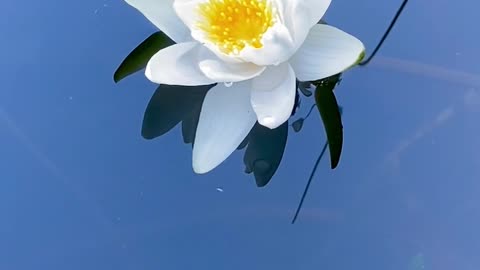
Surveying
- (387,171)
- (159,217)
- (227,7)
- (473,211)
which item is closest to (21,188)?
(159,217)

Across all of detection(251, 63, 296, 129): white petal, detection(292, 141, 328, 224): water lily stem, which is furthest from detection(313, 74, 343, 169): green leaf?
detection(251, 63, 296, 129): white petal

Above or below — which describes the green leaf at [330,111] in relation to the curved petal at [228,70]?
below

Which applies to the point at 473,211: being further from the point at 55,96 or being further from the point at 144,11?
the point at 55,96

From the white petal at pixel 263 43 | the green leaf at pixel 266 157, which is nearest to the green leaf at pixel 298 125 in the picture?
the green leaf at pixel 266 157

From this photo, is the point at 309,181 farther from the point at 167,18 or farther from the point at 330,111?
the point at 167,18

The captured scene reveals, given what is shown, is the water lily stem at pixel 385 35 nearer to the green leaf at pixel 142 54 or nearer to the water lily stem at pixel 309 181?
the water lily stem at pixel 309 181

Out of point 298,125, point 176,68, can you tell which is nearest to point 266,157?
point 298,125
